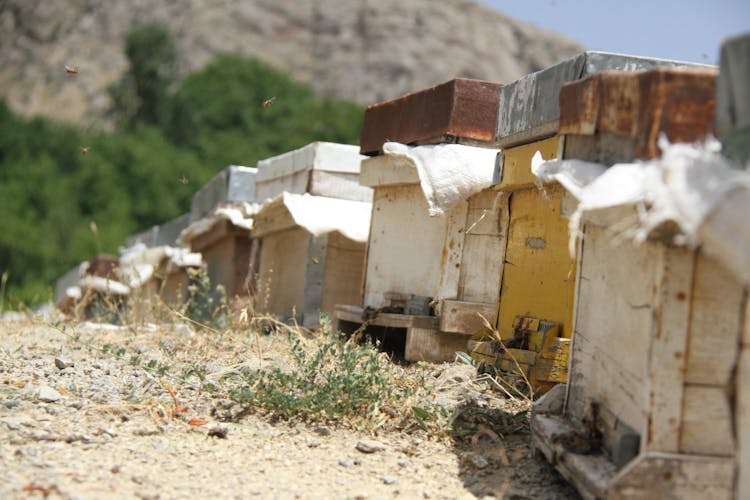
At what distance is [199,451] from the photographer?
4.20m

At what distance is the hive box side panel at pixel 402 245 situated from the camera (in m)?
6.84

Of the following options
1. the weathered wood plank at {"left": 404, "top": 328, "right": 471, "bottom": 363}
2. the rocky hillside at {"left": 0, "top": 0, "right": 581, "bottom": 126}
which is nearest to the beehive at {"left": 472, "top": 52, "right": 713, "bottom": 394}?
the weathered wood plank at {"left": 404, "top": 328, "right": 471, "bottom": 363}

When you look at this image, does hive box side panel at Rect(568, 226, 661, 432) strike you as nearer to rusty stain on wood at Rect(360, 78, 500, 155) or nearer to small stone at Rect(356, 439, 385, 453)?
small stone at Rect(356, 439, 385, 453)

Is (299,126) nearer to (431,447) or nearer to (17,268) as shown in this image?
(17,268)

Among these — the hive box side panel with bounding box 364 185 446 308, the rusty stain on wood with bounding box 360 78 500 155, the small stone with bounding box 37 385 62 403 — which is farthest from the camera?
the hive box side panel with bounding box 364 185 446 308

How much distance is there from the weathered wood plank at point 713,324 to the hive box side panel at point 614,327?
0.52ft

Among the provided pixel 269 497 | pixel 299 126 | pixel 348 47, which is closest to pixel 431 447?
pixel 269 497

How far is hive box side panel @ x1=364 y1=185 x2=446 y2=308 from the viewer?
22.5 ft

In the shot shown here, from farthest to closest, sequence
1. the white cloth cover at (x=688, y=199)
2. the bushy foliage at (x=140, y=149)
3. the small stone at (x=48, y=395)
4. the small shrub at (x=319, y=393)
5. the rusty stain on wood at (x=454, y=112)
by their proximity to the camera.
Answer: the bushy foliage at (x=140, y=149)
the rusty stain on wood at (x=454, y=112)
the small stone at (x=48, y=395)
the small shrub at (x=319, y=393)
the white cloth cover at (x=688, y=199)

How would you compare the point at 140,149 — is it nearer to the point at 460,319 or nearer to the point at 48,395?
the point at 460,319

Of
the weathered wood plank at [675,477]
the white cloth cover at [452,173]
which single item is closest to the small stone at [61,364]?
the white cloth cover at [452,173]

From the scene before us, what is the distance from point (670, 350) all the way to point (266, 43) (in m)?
63.1

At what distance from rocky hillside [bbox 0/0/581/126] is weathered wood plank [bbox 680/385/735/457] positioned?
5552 cm

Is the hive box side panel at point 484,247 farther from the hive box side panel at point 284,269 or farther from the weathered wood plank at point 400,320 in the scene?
the hive box side panel at point 284,269
